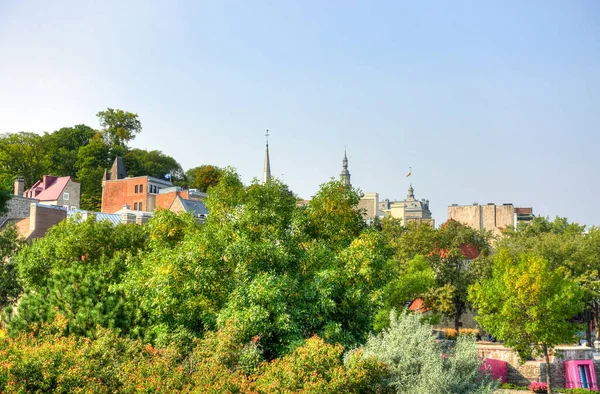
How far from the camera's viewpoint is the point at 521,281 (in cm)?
3372

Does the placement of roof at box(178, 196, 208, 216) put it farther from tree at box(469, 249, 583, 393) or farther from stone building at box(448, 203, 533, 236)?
tree at box(469, 249, 583, 393)

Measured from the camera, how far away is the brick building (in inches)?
3036

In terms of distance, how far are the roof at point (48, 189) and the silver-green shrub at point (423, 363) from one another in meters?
58.4

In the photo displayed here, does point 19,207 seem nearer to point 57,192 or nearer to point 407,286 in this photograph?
point 57,192

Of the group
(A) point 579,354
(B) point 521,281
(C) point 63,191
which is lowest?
(A) point 579,354

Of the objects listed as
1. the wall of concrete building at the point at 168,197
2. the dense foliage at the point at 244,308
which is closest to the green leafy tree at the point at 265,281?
the dense foliage at the point at 244,308

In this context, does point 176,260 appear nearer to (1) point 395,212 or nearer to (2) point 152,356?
(2) point 152,356

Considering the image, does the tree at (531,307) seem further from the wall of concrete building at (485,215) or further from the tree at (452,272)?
the wall of concrete building at (485,215)

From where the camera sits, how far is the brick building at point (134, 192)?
77.1 metres

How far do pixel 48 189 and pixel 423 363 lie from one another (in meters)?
62.8

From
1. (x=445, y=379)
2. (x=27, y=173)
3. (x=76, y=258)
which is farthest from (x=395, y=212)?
(x=445, y=379)

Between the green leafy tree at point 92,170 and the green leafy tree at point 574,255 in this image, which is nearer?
the green leafy tree at point 574,255

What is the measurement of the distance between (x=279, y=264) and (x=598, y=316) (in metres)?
41.0

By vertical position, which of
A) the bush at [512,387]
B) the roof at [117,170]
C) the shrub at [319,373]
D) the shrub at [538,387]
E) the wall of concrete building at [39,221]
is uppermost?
the roof at [117,170]
